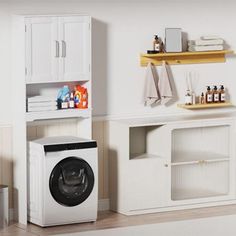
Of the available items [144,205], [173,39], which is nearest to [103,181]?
[144,205]

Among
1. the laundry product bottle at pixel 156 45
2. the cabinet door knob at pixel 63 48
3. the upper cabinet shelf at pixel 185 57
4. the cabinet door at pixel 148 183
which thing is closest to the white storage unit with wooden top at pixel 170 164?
the cabinet door at pixel 148 183

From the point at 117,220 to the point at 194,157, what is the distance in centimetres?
102

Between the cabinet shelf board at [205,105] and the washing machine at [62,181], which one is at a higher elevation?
the cabinet shelf board at [205,105]

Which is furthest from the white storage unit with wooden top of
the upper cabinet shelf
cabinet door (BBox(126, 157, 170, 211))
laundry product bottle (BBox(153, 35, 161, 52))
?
laundry product bottle (BBox(153, 35, 161, 52))

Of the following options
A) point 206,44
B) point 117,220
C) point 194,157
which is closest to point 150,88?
point 206,44

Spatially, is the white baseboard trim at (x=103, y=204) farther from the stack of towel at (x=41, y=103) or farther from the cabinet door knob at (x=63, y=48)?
the cabinet door knob at (x=63, y=48)

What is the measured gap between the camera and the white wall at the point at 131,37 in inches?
303

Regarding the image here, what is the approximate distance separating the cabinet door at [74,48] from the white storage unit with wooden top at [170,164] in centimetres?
66

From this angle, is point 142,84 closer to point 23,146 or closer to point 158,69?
point 158,69

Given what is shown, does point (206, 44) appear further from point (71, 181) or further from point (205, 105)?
point (71, 181)

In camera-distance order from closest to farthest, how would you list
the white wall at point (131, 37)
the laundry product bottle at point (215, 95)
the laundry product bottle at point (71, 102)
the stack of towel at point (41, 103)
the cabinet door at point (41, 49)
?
the cabinet door at point (41, 49) < the stack of towel at point (41, 103) < the laundry product bottle at point (71, 102) < the white wall at point (131, 37) < the laundry product bottle at point (215, 95)

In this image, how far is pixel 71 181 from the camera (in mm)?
7355

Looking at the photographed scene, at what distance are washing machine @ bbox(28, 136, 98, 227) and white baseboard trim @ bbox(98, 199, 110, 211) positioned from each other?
17.9 inches

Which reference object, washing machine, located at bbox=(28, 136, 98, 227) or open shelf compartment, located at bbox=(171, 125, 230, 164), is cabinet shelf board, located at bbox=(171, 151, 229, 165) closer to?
open shelf compartment, located at bbox=(171, 125, 230, 164)
